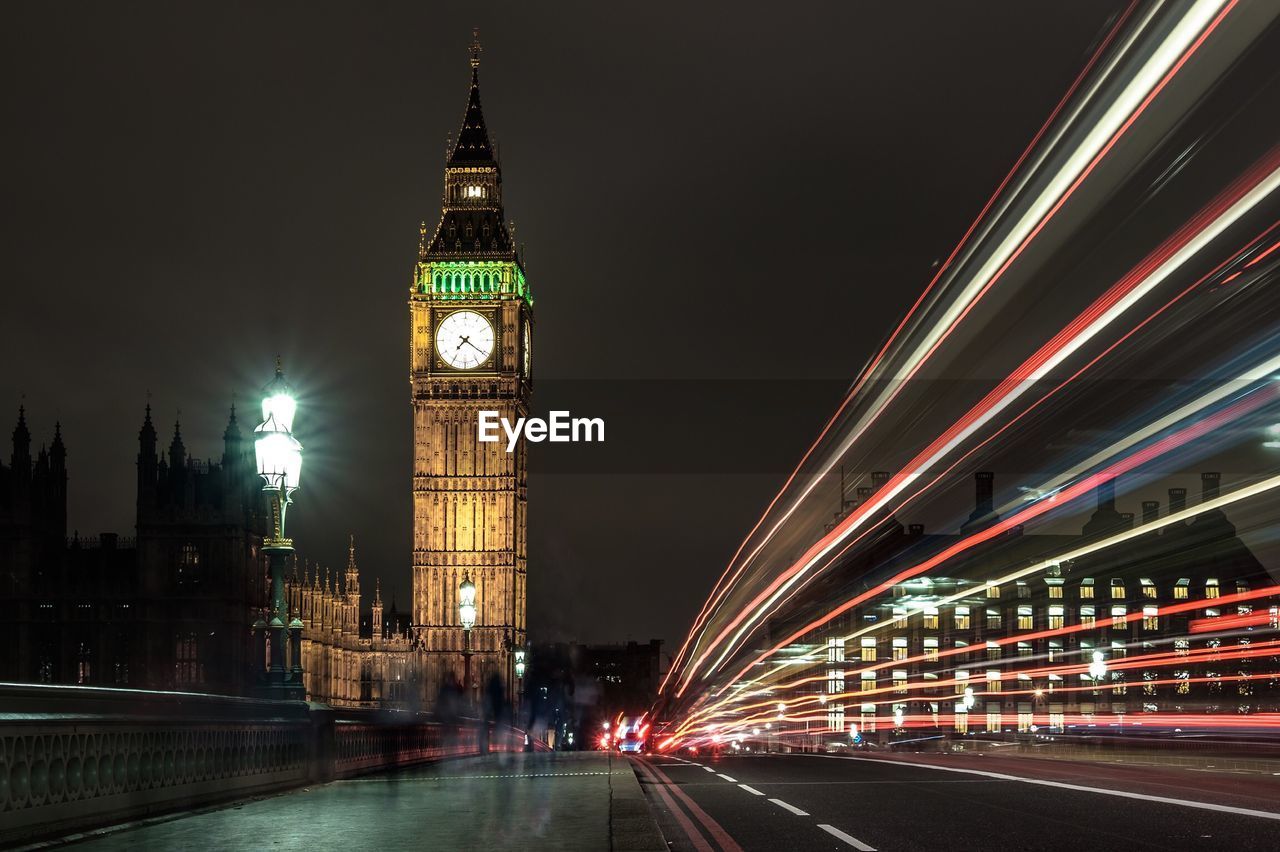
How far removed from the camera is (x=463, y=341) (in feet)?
378

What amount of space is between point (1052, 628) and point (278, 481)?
109 metres

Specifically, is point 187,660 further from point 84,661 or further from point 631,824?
point 631,824

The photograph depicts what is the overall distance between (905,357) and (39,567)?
73453 millimetres

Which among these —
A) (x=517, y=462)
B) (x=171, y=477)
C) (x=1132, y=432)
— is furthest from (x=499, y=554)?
(x=1132, y=432)

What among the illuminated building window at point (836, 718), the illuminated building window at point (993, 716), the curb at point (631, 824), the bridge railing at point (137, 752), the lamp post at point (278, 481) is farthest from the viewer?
the illuminated building window at point (836, 718)

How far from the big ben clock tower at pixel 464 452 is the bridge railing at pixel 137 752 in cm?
9381

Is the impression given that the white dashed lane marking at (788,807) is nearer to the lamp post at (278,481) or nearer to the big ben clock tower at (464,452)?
the lamp post at (278,481)

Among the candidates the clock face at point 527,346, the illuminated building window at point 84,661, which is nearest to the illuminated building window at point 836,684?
the clock face at point 527,346

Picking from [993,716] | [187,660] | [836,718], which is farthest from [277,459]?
[836,718]

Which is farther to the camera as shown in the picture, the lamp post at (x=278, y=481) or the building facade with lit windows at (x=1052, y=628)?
the building facade with lit windows at (x=1052, y=628)

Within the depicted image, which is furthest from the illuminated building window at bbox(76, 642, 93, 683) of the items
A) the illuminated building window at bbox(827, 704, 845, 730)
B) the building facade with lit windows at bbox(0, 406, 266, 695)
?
the illuminated building window at bbox(827, 704, 845, 730)

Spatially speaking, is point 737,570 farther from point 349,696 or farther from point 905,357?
point 349,696

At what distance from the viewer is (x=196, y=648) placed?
8662cm

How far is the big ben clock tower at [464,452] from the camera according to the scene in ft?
376
